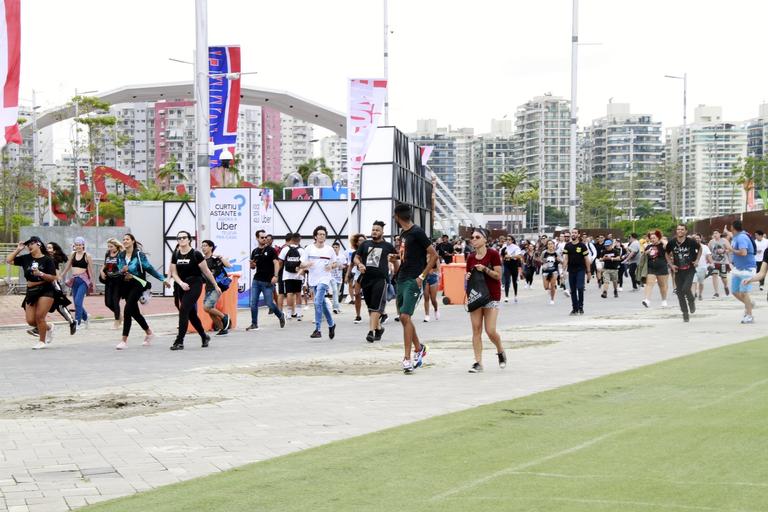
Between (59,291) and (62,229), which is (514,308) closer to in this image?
(59,291)

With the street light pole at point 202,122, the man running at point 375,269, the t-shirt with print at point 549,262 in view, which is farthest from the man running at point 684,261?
the street light pole at point 202,122

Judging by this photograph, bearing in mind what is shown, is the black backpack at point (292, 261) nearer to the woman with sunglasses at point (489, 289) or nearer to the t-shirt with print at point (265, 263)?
the t-shirt with print at point (265, 263)

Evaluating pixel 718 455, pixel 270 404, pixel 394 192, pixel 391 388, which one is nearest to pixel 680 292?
pixel 391 388

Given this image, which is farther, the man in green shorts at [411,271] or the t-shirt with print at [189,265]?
the t-shirt with print at [189,265]

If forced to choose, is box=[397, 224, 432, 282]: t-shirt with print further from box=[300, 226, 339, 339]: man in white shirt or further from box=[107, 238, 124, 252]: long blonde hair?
box=[107, 238, 124, 252]: long blonde hair

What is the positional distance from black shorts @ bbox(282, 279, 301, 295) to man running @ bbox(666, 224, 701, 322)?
7.28m

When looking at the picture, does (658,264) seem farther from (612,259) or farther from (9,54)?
(9,54)

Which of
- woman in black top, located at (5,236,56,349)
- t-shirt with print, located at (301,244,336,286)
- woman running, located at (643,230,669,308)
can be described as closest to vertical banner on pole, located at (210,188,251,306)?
t-shirt with print, located at (301,244,336,286)

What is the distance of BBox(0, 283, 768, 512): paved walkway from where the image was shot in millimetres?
7305

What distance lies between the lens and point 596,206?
397ft

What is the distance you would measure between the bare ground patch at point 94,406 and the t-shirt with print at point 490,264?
3.60 m

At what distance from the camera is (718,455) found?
6.87 metres

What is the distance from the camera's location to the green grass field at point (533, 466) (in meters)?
5.80

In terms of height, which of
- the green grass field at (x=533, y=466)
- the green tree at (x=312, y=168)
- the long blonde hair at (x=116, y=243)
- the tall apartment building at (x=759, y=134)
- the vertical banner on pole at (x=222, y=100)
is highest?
the tall apartment building at (x=759, y=134)
